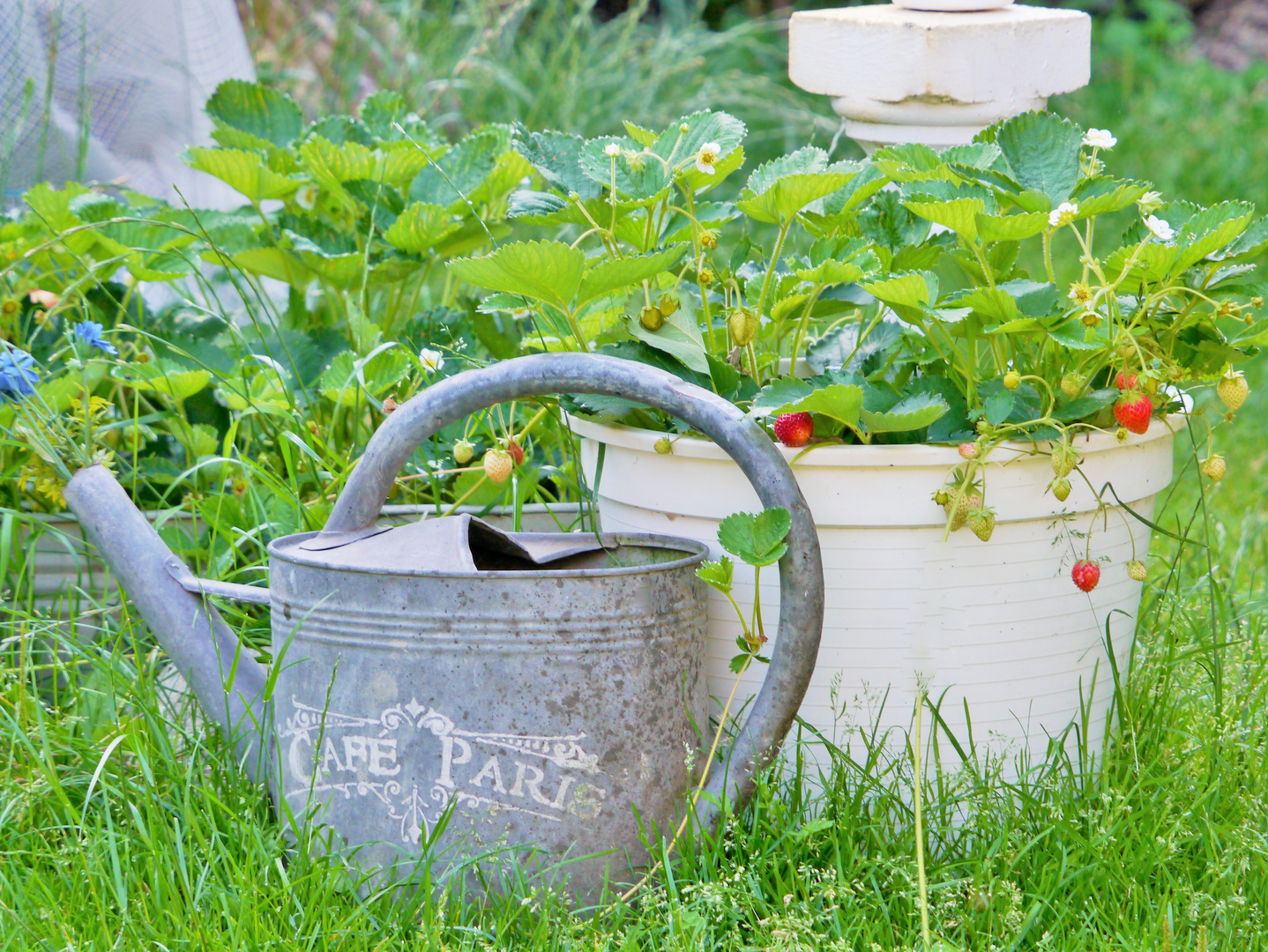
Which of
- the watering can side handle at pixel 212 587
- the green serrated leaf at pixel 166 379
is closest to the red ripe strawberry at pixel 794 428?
the watering can side handle at pixel 212 587

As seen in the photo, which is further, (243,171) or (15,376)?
(243,171)

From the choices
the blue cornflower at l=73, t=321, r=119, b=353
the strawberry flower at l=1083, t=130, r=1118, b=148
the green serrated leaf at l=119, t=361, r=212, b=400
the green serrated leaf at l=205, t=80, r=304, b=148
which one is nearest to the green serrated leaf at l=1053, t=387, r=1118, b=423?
the strawberry flower at l=1083, t=130, r=1118, b=148

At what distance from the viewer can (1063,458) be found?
43.7 inches

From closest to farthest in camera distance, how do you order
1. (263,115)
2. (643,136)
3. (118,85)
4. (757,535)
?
(757,535) → (643,136) → (263,115) → (118,85)

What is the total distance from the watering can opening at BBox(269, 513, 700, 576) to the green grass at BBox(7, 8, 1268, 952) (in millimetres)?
271

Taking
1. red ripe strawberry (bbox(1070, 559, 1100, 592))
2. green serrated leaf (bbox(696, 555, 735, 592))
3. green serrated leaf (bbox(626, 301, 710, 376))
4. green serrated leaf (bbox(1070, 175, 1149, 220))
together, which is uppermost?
green serrated leaf (bbox(1070, 175, 1149, 220))

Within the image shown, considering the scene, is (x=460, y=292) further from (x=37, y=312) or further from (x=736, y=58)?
(x=736, y=58)

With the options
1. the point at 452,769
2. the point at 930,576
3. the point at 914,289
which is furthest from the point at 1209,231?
the point at 452,769

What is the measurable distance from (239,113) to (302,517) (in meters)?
0.78

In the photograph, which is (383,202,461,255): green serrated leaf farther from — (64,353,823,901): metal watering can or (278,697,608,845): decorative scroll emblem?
(278,697,608,845): decorative scroll emblem

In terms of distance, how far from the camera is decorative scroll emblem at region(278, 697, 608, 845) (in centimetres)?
111

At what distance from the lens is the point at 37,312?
6.03ft

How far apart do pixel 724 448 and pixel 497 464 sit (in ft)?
0.85

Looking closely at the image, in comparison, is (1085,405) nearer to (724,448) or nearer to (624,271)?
(724,448)
